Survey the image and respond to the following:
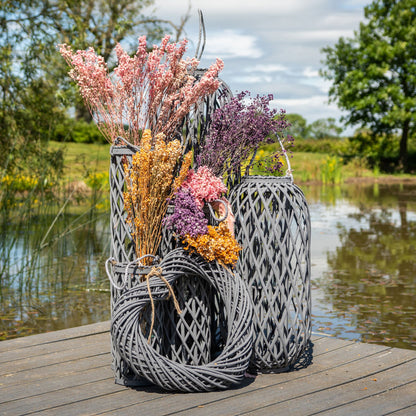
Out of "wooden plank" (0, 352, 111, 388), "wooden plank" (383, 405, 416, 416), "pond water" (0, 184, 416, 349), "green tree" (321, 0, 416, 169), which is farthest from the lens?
"green tree" (321, 0, 416, 169)

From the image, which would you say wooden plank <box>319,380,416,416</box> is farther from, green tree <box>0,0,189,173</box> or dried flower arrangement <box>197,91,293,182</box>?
green tree <box>0,0,189,173</box>

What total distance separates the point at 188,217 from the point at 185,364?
0.69 m

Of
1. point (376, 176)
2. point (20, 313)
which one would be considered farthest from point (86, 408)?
point (376, 176)

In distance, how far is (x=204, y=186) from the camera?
3107 millimetres

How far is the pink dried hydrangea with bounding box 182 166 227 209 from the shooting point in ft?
10.1

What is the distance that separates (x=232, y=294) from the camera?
10.4 ft

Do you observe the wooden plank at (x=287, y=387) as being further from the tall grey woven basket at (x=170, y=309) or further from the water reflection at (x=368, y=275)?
the water reflection at (x=368, y=275)

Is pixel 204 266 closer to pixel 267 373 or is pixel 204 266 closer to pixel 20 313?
pixel 267 373

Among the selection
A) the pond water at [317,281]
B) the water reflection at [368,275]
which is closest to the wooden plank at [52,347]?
the pond water at [317,281]

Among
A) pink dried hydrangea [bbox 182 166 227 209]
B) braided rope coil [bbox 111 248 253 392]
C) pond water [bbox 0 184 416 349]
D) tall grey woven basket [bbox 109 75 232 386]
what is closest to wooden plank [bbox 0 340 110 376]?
tall grey woven basket [bbox 109 75 232 386]

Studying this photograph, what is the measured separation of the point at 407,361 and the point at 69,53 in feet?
7.86

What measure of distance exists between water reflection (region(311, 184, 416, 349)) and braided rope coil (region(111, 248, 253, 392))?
173cm

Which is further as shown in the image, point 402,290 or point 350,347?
point 402,290

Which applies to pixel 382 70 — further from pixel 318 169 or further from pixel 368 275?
pixel 368 275
